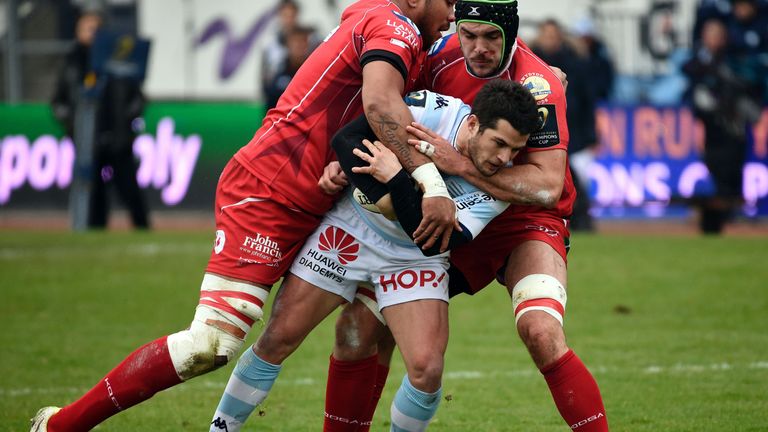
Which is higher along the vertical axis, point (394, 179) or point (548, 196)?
point (394, 179)

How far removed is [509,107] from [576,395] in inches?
51.4

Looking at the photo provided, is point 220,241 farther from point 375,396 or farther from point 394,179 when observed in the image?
point 375,396

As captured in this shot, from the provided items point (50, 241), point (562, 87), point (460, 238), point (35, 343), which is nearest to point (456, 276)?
point (460, 238)

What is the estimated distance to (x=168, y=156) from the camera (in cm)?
1839

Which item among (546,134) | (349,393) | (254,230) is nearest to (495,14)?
(546,134)

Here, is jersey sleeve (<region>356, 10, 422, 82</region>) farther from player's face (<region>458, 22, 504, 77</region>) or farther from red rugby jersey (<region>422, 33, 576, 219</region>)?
red rugby jersey (<region>422, 33, 576, 219</region>)

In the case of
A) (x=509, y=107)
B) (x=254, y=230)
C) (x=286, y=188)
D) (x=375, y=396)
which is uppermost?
(x=509, y=107)

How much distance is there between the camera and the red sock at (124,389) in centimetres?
593

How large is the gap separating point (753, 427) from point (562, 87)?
7.09 feet

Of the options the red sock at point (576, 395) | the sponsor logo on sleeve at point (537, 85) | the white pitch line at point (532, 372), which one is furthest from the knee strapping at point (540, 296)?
the white pitch line at point (532, 372)

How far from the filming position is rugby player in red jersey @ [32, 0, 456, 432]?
5.83 m

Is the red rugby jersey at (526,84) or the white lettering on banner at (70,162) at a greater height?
the red rugby jersey at (526,84)

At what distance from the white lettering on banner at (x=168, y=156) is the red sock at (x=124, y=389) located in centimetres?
1255

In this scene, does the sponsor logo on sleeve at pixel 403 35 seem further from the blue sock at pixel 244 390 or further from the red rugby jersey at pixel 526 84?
the blue sock at pixel 244 390
